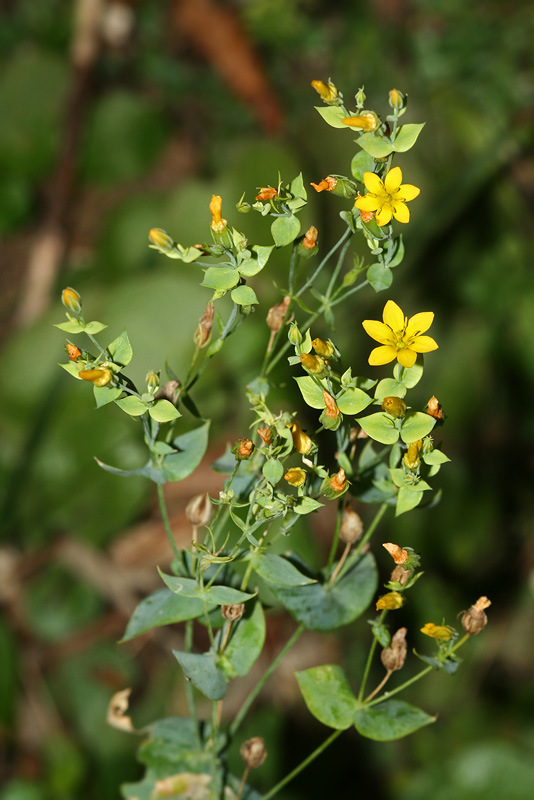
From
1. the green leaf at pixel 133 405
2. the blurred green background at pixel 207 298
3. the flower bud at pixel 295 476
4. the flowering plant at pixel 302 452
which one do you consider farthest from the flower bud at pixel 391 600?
the blurred green background at pixel 207 298

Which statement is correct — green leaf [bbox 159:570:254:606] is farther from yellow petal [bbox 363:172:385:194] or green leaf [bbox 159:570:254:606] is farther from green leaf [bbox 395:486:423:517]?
yellow petal [bbox 363:172:385:194]

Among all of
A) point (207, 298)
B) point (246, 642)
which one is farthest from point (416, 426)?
point (207, 298)

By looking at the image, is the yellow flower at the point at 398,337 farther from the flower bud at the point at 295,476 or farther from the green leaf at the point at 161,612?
the green leaf at the point at 161,612

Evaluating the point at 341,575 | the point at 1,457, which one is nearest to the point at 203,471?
the point at 1,457

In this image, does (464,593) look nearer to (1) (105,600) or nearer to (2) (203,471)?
(2) (203,471)

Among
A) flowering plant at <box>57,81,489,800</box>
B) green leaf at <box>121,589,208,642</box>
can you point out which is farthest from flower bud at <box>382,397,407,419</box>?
green leaf at <box>121,589,208,642</box>

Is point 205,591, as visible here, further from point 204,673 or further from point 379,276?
point 379,276

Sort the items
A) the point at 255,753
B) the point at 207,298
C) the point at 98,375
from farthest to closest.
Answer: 1. the point at 207,298
2. the point at 255,753
3. the point at 98,375
